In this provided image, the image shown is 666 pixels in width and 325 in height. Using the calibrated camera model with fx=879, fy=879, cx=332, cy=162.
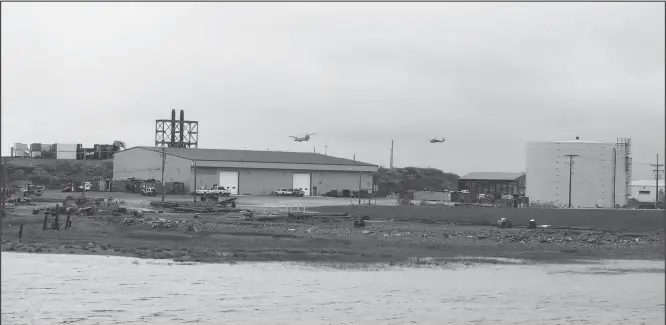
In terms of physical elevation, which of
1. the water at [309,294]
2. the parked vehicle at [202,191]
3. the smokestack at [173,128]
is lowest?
the water at [309,294]

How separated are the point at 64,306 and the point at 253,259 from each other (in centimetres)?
1375

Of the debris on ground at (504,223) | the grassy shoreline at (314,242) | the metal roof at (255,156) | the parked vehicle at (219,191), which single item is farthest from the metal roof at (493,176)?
the grassy shoreline at (314,242)

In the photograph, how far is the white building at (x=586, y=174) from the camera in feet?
287

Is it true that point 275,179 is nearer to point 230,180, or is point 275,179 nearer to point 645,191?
point 230,180

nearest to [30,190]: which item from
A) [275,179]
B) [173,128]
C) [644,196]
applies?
[275,179]

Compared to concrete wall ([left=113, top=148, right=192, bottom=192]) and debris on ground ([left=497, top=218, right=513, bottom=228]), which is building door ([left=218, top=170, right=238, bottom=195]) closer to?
concrete wall ([left=113, top=148, right=192, bottom=192])

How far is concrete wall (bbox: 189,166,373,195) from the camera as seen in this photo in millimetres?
104125

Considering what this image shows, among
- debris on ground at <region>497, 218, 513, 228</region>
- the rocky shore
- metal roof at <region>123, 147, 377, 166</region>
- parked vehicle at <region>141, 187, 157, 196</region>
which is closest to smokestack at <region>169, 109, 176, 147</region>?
metal roof at <region>123, 147, 377, 166</region>

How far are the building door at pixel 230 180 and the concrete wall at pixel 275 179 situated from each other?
0.50 metres

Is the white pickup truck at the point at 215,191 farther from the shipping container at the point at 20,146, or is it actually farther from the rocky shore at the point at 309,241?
the shipping container at the point at 20,146

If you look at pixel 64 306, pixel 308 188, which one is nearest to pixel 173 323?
pixel 64 306

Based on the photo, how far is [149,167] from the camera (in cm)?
11238

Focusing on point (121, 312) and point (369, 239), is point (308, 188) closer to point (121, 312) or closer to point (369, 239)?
point (369, 239)

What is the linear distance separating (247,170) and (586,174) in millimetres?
40398
